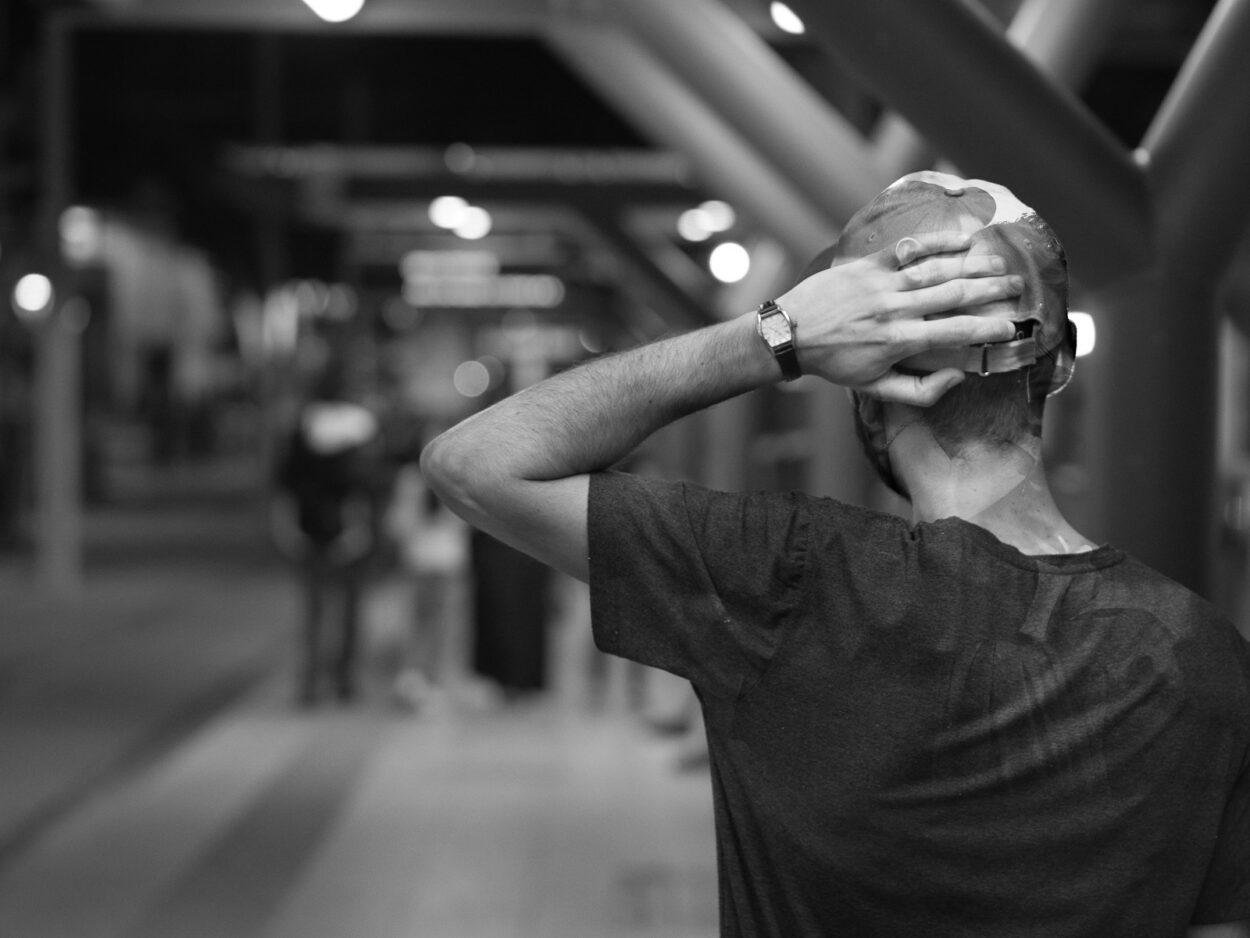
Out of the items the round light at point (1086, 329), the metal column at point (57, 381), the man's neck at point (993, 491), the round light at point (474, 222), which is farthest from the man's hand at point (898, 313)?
the round light at point (474, 222)

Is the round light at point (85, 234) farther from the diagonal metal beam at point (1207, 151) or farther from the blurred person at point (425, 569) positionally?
the diagonal metal beam at point (1207, 151)

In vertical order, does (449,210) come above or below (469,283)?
below

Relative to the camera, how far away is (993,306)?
1.88 m

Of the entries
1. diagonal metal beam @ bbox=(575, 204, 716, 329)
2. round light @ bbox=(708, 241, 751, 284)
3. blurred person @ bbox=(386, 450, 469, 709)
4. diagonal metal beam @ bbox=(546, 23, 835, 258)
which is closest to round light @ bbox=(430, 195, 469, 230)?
diagonal metal beam @ bbox=(575, 204, 716, 329)

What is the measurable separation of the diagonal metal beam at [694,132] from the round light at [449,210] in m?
9.63

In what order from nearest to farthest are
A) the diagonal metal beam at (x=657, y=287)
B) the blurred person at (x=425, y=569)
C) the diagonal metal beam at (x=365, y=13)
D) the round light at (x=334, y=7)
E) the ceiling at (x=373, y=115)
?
the round light at (x=334, y=7), the diagonal metal beam at (x=365, y=13), the ceiling at (x=373, y=115), the blurred person at (x=425, y=569), the diagonal metal beam at (x=657, y=287)

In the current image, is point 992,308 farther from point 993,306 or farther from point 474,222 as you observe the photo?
point 474,222

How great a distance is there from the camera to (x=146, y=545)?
68.7 feet

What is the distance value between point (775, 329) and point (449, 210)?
17502 millimetres

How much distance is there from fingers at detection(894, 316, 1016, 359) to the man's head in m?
0.03

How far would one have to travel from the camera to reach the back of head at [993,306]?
1.89 m

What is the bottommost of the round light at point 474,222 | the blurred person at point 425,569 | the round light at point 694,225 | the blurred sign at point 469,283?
the blurred person at point 425,569

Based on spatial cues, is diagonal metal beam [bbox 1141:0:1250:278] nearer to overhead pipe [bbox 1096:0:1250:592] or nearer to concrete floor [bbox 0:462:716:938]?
overhead pipe [bbox 1096:0:1250:592]

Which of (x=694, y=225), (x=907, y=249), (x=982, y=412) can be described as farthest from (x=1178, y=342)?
(x=694, y=225)
